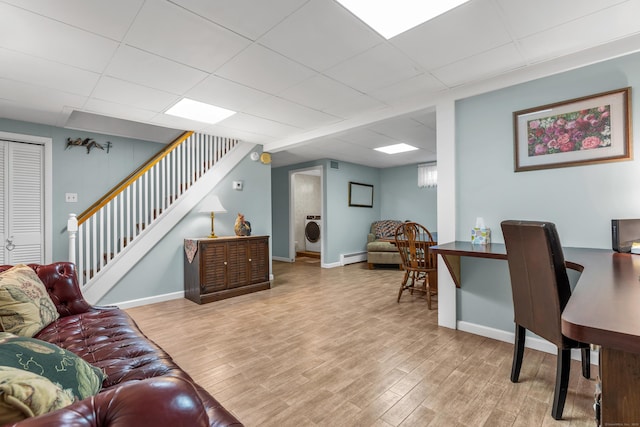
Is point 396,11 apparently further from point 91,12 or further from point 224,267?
point 224,267

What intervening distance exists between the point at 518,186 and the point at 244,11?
8.29 feet

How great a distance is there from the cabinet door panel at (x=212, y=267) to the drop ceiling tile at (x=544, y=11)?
3795 mm

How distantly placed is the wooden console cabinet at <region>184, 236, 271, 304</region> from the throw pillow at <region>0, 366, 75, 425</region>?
341 cm

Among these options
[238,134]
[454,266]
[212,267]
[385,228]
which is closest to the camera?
[454,266]

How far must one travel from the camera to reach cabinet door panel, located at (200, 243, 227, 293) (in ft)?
12.9

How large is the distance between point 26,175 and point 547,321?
5.33m

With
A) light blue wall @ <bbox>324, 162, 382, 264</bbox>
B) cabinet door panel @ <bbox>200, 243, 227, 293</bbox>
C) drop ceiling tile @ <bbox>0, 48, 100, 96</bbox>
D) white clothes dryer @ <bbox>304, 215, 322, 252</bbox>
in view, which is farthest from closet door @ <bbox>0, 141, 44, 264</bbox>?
white clothes dryer @ <bbox>304, 215, 322, 252</bbox>

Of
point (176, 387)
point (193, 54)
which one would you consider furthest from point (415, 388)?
point (193, 54)

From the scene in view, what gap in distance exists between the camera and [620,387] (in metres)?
0.74

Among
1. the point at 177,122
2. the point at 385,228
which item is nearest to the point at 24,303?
the point at 177,122

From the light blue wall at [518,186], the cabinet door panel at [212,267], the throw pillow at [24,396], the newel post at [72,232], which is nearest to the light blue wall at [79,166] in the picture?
the newel post at [72,232]

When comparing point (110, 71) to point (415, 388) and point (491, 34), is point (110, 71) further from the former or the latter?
point (415, 388)

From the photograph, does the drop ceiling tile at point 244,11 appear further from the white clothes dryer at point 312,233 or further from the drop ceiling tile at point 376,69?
the white clothes dryer at point 312,233

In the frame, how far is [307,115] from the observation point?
372 cm
